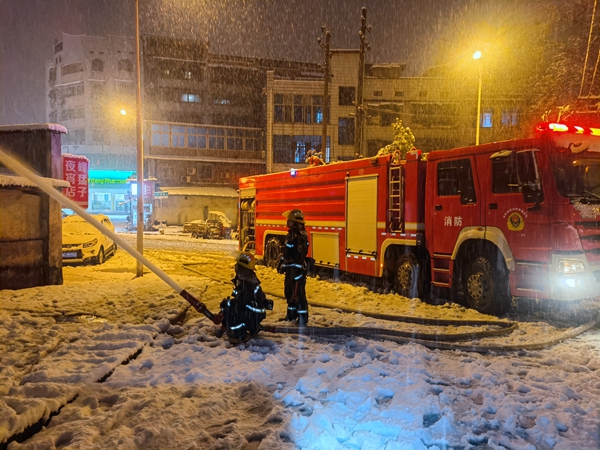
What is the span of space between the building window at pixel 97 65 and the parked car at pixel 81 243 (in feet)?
195

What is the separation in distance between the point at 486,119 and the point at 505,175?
38.0 meters

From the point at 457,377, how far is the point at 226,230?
2886 cm

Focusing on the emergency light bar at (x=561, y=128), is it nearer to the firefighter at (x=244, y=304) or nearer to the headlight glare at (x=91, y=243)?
the firefighter at (x=244, y=304)

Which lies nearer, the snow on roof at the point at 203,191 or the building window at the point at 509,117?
the building window at the point at 509,117

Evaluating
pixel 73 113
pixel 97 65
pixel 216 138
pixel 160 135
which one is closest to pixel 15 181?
pixel 160 135

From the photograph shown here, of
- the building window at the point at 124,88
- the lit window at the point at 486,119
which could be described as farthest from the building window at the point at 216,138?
the lit window at the point at 486,119

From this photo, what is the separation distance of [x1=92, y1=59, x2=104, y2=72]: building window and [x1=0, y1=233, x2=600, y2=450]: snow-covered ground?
69.6m

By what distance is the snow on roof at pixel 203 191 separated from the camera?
45797 mm

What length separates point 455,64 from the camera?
42.5 m

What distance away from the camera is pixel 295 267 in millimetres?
7633

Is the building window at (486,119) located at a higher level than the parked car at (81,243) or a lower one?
higher

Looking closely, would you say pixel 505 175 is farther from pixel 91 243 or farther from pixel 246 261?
pixel 91 243

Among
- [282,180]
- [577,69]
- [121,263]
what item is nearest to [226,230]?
[121,263]

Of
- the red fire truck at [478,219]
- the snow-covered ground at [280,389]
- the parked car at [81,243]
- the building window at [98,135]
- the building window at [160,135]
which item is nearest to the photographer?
the snow-covered ground at [280,389]
